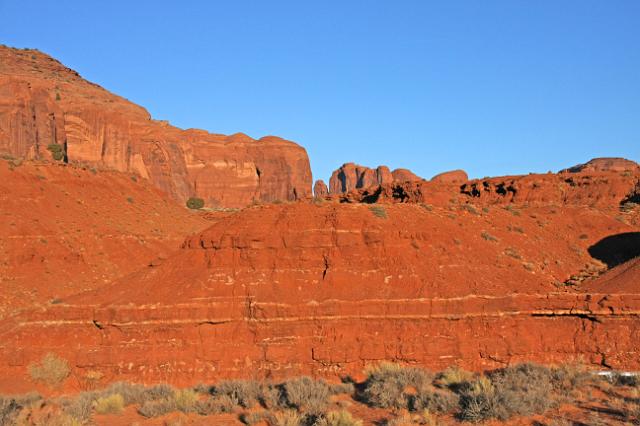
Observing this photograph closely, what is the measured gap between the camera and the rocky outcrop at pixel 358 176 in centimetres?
11246

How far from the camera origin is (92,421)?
1142 cm

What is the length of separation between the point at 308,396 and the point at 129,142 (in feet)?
202

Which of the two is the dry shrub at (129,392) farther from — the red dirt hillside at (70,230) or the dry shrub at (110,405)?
the red dirt hillside at (70,230)

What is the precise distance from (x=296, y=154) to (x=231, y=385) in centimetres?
7719

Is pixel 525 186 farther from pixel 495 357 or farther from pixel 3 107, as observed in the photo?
pixel 3 107

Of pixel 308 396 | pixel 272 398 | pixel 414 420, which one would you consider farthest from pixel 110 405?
pixel 414 420

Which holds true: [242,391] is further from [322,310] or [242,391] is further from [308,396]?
[322,310]

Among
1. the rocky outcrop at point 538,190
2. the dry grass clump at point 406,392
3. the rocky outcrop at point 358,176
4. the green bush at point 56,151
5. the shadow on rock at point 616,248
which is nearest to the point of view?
the dry grass clump at point 406,392

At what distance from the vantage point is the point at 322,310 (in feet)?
51.4

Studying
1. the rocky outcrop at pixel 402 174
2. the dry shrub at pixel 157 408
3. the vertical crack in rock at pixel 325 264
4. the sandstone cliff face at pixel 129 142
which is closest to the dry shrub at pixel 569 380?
the vertical crack in rock at pixel 325 264

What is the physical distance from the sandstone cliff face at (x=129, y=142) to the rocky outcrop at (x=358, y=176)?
83.8 feet

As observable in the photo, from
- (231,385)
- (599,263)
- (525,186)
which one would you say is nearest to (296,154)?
(525,186)

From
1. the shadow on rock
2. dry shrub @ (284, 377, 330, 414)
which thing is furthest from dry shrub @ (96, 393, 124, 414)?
the shadow on rock

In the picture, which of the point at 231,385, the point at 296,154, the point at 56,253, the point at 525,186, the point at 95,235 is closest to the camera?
the point at 231,385
